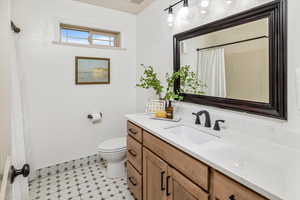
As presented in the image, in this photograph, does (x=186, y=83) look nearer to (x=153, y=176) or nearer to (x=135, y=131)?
(x=135, y=131)

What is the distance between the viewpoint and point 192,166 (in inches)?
38.2

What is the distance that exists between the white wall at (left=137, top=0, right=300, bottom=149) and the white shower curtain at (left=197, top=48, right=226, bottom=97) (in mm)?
179

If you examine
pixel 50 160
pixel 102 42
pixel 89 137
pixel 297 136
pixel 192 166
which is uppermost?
pixel 102 42

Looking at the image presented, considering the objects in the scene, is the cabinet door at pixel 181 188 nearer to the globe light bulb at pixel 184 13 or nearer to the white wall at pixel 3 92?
the white wall at pixel 3 92

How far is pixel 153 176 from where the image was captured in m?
1.35

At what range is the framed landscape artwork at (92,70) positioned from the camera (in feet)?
7.54

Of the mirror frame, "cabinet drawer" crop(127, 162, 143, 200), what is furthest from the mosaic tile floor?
the mirror frame

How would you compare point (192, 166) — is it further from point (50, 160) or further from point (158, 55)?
point (50, 160)

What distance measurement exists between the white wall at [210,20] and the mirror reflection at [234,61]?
133 mm

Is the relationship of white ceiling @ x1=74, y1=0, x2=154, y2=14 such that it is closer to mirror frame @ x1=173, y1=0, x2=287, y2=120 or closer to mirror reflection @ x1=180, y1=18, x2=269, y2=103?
mirror reflection @ x1=180, y1=18, x2=269, y2=103

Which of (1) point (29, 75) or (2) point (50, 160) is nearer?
(1) point (29, 75)

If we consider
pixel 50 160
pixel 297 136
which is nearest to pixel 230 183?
pixel 297 136

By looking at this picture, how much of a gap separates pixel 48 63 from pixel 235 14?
7.15 ft

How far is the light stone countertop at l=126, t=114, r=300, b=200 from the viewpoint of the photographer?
0.64 meters
